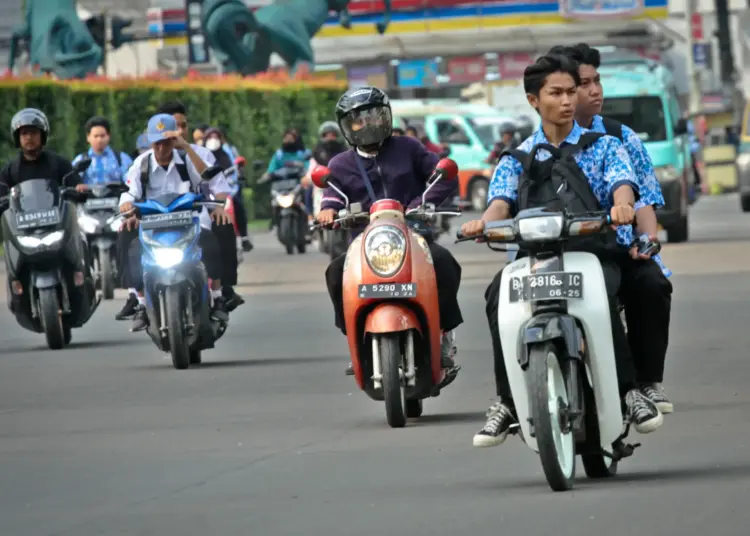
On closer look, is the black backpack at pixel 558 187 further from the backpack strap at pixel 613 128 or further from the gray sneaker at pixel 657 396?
the backpack strap at pixel 613 128

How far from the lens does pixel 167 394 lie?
13617mm

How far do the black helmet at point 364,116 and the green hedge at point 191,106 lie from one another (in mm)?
22200

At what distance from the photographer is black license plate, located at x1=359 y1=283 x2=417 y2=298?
37.7 feet

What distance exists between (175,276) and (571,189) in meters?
6.53

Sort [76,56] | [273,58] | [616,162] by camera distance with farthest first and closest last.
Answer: [273,58] → [76,56] → [616,162]

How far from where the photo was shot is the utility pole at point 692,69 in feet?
261

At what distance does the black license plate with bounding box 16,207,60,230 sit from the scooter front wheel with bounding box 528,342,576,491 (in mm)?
9351

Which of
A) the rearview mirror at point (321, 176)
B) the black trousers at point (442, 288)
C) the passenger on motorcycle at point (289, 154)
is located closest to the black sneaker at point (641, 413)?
the black trousers at point (442, 288)

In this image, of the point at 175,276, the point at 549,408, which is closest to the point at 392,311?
the point at 549,408

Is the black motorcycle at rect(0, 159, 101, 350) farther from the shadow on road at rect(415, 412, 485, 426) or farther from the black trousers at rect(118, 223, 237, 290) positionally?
the shadow on road at rect(415, 412, 485, 426)

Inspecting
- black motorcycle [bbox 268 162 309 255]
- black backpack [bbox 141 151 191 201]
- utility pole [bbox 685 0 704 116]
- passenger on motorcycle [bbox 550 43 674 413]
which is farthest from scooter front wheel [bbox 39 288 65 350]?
utility pole [bbox 685 0 704 116]

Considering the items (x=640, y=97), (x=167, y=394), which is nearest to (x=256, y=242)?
(x=640, y=97)

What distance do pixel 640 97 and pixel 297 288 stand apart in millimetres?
9575

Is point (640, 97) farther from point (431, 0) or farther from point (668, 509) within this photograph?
point (431, 0)
